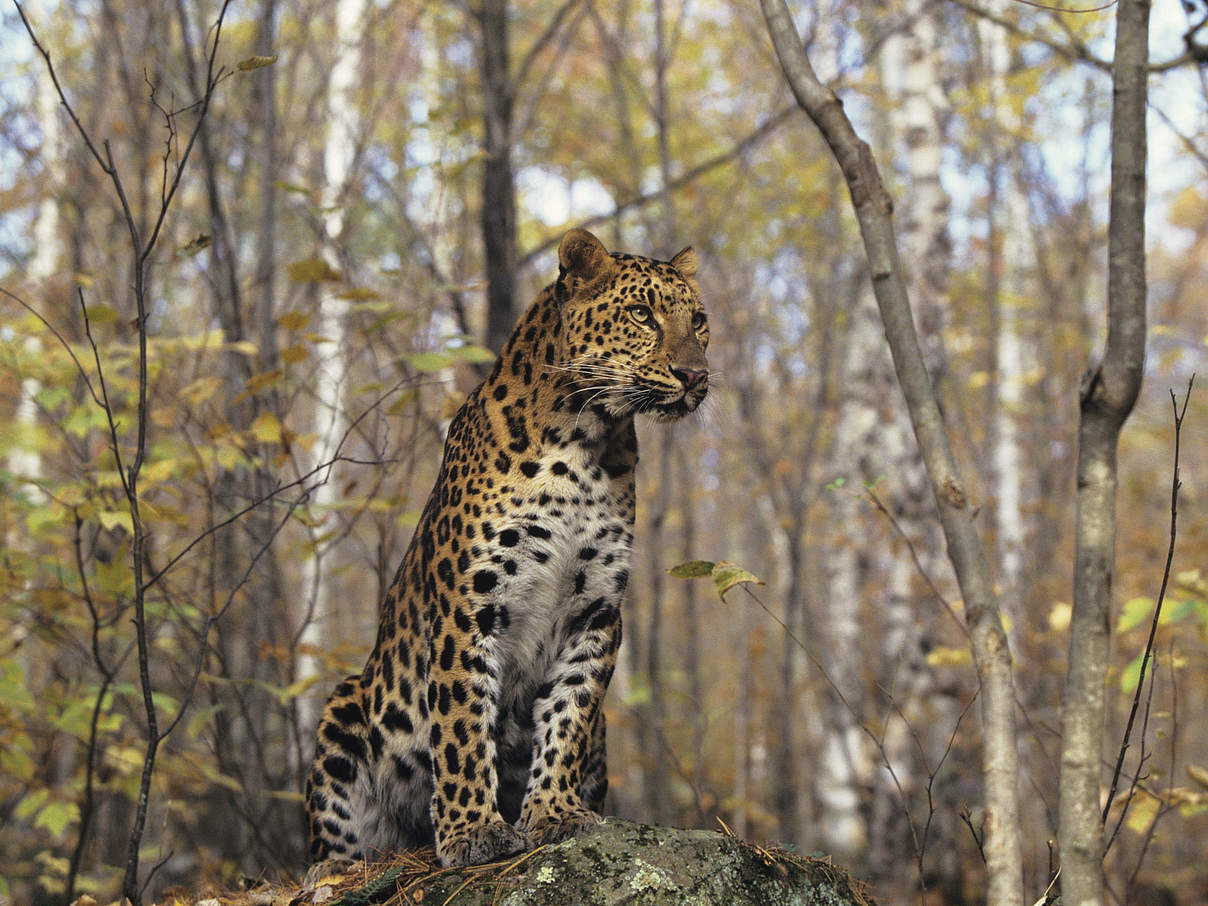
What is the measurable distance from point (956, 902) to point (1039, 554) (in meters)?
5.64

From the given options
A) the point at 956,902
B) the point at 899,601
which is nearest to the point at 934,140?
the point at 899,601

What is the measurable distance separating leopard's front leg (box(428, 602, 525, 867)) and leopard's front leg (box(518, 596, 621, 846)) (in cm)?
16

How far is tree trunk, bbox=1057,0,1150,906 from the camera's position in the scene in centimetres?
264

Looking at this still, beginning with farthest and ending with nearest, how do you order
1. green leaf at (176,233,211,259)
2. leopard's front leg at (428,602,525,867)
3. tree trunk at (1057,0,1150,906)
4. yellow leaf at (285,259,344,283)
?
yellow leaf at (285,259,344,283) → green leaf at (176,233,211,259) → leopard's front leg at (428,602,525,867) → tree trunk at (1057,0,1150,906)

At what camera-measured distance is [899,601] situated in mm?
10664

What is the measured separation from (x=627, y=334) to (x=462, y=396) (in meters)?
4.11

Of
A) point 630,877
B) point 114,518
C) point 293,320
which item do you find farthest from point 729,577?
point 114,518

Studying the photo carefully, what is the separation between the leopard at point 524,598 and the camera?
381 centimetres

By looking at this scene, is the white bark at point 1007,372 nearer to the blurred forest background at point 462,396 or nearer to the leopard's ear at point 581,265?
the blurred forest background at point 462,396

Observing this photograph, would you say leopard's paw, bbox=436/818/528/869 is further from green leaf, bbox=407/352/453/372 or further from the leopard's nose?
green leaf, bbox=407/352/453/372

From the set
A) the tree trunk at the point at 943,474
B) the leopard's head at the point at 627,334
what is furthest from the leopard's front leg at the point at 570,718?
the tree trunk at the point at 943,474

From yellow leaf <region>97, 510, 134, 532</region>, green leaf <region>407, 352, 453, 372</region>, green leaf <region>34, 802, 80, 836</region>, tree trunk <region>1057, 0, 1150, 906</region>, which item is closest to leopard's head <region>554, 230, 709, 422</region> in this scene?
green leaf <region>407, 352, 453, 372</region>

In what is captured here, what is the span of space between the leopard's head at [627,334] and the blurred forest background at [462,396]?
0.31 meters

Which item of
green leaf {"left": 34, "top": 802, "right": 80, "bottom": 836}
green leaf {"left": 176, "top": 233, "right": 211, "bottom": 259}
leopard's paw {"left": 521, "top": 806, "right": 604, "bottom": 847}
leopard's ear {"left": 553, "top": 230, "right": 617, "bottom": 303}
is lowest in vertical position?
green leaf {"left": 34, "top": 802, "right": 80, "bottom": 836}
